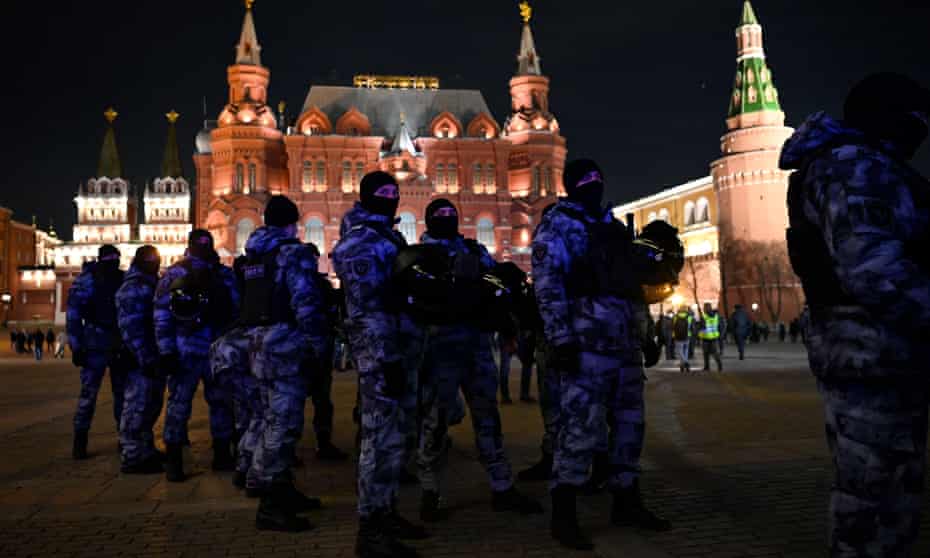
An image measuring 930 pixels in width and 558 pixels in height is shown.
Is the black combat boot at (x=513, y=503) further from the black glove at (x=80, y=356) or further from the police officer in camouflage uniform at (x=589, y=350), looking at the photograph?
the black glove at (x=80, y=356)

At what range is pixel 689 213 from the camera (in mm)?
81688

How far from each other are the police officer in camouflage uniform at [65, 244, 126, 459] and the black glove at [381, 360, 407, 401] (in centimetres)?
475

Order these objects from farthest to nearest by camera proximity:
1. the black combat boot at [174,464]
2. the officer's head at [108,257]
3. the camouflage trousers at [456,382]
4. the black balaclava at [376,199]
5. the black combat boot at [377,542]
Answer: the officer's head at [108,257]
the black combat boot at [174,464]
the camouflage trousers at [456,382]
the black balaclava at [376,199]
the black combat boot at [377,542]

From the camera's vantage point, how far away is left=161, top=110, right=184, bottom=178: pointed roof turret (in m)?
88.0

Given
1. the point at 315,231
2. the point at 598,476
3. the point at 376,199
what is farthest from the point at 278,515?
the point at 315,231

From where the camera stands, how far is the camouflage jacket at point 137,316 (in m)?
7.24

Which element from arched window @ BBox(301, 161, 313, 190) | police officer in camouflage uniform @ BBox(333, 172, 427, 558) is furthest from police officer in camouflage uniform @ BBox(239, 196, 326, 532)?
arched window @ BBox(301, 161, 313, 190)

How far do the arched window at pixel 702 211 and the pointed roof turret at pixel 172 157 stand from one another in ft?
206

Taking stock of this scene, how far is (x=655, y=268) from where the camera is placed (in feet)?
16.4

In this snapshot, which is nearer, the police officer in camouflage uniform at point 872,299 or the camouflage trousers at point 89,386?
the police officer in camouflage uniform at point 872,299

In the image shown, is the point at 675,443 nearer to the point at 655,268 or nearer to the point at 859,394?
the point at 655,268

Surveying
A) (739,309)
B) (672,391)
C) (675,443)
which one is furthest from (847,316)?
(739,309)

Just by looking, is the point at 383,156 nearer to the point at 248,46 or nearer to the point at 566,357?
the point at 248,46

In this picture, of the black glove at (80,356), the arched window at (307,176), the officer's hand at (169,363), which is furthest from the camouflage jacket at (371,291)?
the arched window at (307,176)
